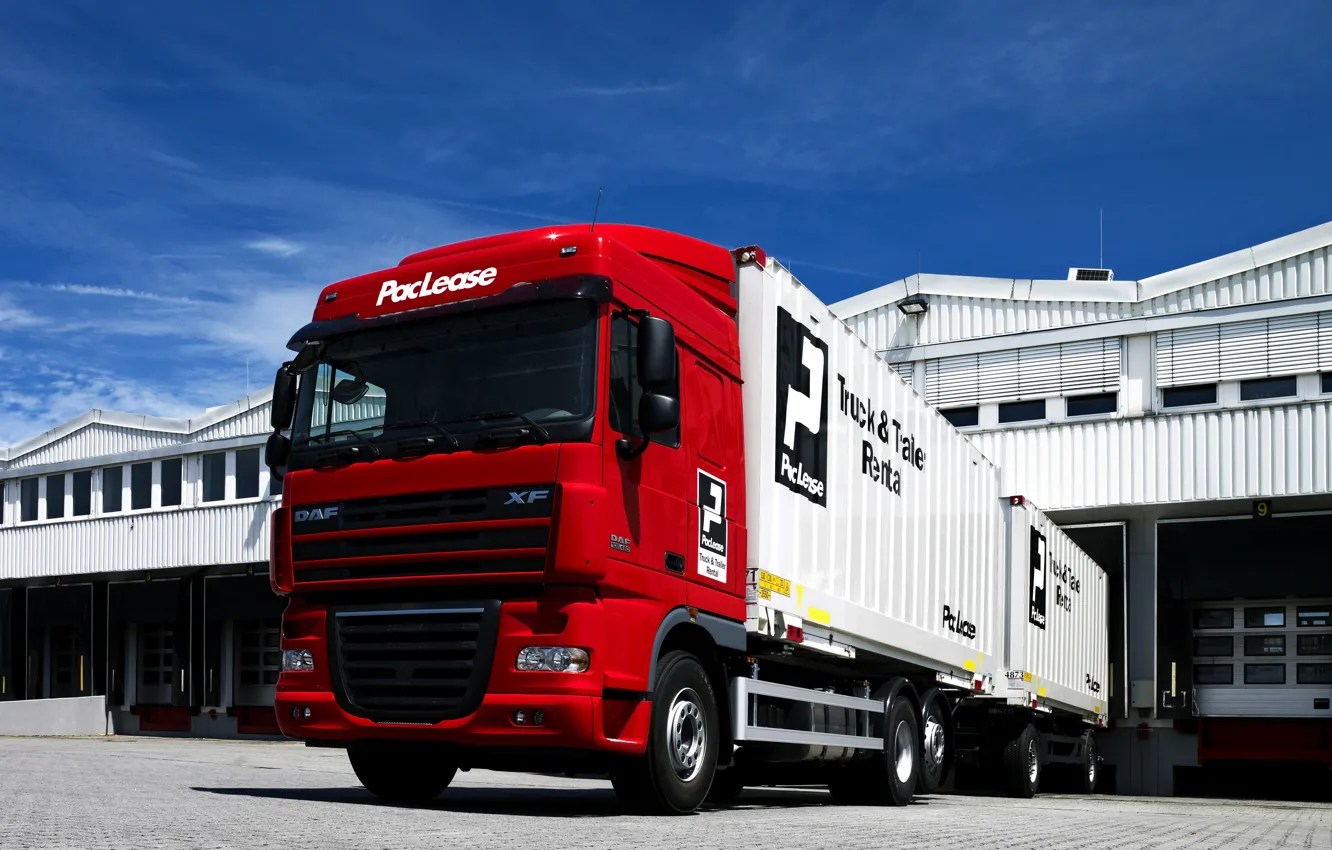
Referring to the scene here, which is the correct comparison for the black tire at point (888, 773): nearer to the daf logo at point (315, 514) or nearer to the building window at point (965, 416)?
the daf logo at point (315, 514)

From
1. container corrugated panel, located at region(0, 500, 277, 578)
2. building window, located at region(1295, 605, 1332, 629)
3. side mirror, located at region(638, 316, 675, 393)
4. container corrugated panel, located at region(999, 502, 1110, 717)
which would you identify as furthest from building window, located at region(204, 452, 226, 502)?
side mirror, located at region(638, 316, 675, 393)

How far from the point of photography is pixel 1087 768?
2011 centimetres

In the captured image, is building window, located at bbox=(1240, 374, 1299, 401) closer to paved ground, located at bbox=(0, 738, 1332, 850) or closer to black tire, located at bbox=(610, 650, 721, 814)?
paved ground, located at bbox=(0, 738, 1332, 850)

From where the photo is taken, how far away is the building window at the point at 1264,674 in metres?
21.3

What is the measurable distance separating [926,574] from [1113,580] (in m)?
11.2

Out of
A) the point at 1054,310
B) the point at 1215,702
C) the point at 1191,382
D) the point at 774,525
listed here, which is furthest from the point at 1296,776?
the point at 774,525

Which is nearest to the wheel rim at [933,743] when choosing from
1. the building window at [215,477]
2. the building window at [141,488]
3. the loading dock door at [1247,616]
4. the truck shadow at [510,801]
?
the truck shadow at [510,801]

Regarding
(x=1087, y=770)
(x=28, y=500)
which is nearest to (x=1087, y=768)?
(x=1087, y=770)

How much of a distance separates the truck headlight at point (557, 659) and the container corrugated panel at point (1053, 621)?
874 cm

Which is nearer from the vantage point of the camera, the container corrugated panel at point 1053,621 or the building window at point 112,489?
the container corrugated panel at point 1053,621

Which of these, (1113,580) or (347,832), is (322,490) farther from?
(1113,580)

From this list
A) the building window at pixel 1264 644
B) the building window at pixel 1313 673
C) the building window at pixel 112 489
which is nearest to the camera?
the building window at pixel 1313 673

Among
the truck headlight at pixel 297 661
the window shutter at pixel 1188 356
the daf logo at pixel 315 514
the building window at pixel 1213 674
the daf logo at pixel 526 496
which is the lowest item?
the building window at pixel 1213 674

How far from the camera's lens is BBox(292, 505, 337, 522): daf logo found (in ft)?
27.0
